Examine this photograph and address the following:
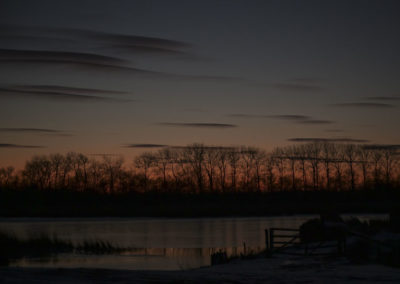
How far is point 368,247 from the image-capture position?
24.9 meters

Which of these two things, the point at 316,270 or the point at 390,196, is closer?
the point at 316,270

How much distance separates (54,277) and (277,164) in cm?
11046

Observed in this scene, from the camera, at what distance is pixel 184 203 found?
113 metres

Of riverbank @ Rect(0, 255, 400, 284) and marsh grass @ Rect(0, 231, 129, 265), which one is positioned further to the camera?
marsh grass @ Rect(0, 231, 129, 265)

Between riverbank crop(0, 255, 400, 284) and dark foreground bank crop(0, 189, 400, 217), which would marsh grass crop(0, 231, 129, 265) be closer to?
riverbank crop(0, 255, 400, 284)

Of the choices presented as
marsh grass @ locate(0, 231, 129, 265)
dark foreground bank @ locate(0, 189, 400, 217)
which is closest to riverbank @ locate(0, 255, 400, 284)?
marsh grass @ locate(0, 231, 129, 265)

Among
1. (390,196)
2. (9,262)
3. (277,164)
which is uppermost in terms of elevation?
(277,164)

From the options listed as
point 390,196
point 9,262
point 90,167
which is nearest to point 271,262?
point 9,262

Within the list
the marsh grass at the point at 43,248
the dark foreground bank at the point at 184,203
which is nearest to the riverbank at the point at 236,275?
the marsh grass at the point at 43,248

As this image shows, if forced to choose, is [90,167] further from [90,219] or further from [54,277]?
[54,277]

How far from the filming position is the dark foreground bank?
86.8 m

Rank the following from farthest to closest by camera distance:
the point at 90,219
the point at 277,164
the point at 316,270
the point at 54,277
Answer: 1. the point at 277,164
2. the point at 90,219
3. the point at 316,270
4. the point at 54,277

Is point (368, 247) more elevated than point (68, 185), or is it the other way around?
point (68, 185)

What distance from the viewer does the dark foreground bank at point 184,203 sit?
86.8 m
